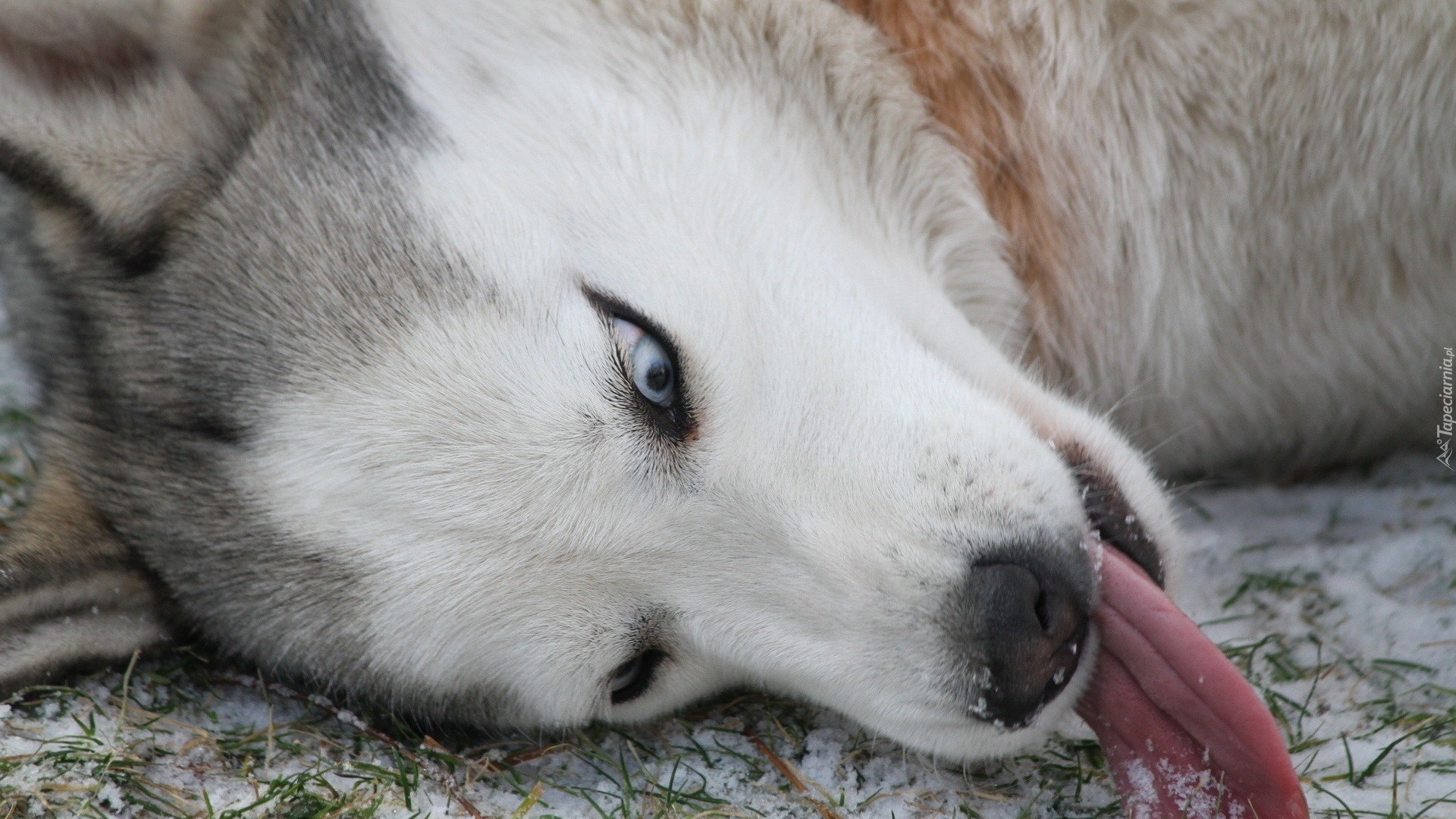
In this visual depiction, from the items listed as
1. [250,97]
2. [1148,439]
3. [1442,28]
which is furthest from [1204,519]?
[250,97]

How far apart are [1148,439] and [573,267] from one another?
1.44m

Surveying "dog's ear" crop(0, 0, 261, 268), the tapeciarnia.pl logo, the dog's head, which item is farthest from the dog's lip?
"dog's ear" crop(0, 0, 261, 268)

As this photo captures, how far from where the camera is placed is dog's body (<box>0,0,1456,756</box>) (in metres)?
1.96

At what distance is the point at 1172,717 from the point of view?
1969 mm

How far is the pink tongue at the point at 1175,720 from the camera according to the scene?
188 centimetres

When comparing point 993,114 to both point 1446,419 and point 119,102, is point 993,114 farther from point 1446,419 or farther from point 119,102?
point 119,102

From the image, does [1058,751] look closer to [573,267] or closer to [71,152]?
[573,267]

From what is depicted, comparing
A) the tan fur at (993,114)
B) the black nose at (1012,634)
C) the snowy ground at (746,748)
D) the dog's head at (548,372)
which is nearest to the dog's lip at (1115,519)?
the dog's head at (548,372)

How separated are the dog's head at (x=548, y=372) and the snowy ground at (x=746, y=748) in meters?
0.11

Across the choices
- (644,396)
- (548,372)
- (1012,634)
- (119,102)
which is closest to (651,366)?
(644,396)

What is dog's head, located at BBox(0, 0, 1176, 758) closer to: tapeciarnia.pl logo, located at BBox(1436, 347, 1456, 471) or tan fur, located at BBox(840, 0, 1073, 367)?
tan fur, located at BBox(840, 0, 1073, 367)

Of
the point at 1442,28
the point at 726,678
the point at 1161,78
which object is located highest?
the point at 1442,28

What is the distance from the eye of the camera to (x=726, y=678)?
227cm

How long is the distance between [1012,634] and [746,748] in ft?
2.05
